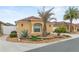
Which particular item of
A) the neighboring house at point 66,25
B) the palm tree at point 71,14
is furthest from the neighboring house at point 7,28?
the palm tree at point 71,14

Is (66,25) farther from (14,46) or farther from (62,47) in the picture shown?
(14,46)

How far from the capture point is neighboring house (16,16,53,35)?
8.44 feet

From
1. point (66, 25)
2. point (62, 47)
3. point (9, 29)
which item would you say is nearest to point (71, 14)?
point (66, 25)

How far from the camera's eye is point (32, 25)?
2.60m

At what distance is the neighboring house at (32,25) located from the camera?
2572mm

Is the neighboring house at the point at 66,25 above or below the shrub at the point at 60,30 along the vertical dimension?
above

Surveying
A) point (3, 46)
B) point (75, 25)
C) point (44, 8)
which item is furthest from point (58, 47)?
point (3, 46)

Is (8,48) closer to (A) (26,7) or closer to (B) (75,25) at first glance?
(A) (26,7)

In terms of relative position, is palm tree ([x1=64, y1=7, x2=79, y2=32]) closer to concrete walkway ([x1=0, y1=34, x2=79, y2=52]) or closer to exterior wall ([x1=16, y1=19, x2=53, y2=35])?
exterior wall ([x1=16, y1=19, x2=53, y2=35])

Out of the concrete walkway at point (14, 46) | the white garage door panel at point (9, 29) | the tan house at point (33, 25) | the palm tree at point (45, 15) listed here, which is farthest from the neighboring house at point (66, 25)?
the white garage door panel at point (9, 29)

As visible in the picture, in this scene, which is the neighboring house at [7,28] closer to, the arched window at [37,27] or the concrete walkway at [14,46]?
the concrete walkway at [14,46]

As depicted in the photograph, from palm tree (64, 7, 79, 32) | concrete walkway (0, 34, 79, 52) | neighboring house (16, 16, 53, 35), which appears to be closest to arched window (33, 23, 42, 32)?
neighboring house (16, 16, 53, 35)

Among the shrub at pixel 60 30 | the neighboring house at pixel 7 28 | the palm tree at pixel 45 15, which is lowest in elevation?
the shrub at pixel 60 30
